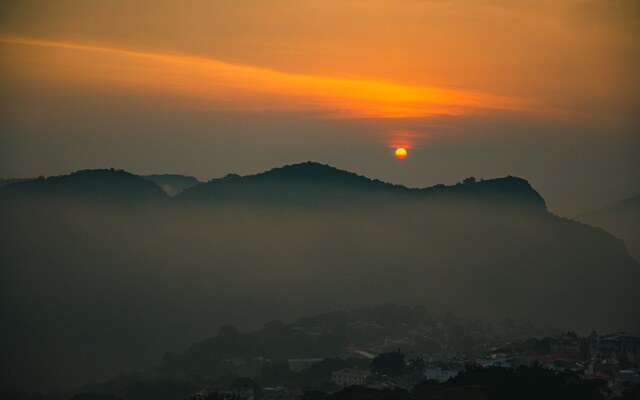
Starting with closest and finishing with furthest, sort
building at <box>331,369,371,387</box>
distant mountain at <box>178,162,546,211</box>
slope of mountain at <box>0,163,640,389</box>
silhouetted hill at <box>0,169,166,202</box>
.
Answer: building at <box>331,369,371,387</box>, slope of mountain at <box>0,163,640,389</box>, silhouetted hill at <box>0,169,166,202</box>, distant mountain at <box>178,162,546,211</box>

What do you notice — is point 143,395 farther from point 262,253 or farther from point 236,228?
point 236,228

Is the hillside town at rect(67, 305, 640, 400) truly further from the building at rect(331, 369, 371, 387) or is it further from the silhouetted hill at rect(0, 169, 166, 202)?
the silhouetted hill at rect(0, 169, 166, 202)

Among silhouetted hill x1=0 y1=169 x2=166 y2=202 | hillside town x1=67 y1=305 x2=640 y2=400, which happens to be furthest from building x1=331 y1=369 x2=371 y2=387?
silhouetted hill x1=0 y1=169 x2=166 y2=202

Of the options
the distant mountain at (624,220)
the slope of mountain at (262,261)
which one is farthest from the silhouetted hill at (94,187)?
the distant mountain at (624,220)

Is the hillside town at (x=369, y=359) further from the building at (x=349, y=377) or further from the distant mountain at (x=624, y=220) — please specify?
the distant mountain at (x=624, y=220)

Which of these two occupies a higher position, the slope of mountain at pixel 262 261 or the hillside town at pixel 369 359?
the slope of mountain at pixel 262 261

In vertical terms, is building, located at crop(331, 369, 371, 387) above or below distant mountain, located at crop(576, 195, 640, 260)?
below
